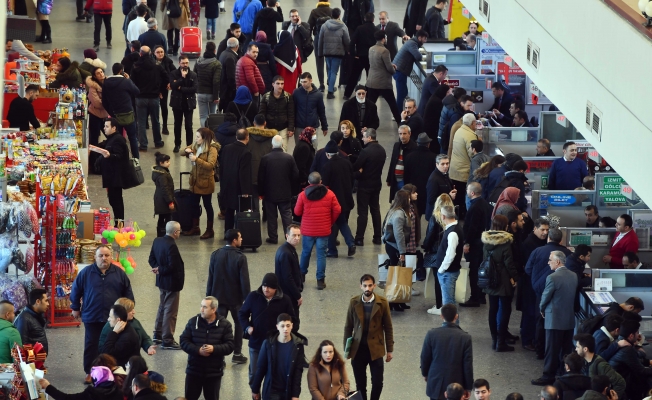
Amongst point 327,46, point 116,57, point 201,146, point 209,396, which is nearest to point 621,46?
point 209,396

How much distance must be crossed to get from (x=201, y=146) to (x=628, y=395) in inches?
274

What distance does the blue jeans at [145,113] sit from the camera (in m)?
19.4

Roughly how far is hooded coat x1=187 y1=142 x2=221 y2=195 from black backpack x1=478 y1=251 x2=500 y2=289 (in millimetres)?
4381

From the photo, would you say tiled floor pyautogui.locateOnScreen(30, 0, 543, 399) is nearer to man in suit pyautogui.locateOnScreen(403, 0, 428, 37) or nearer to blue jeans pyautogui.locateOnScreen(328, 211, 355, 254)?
blue jeans pyautogui.locateOnScreen(328, 211, 355, 254)

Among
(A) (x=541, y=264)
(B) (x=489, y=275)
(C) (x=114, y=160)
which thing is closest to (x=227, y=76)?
(C) (x=114, y=160)

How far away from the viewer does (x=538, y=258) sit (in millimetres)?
13000

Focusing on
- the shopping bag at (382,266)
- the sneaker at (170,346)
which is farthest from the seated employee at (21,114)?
the shopping bag at (382,266)

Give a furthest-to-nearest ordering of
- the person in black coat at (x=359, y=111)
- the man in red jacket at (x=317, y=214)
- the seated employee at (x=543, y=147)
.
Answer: the person in black coat at (x=359, y=111) < the seated employee at (x=543, y=147) < the man in red jacket at (x=317, y=214)

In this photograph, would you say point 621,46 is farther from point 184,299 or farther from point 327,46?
point 327,46

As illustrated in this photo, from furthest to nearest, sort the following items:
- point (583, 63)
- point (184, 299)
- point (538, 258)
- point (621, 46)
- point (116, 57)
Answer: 1. point (116, 57)
2. point (184, 299)
3. point (538, 258)
4. point (583, 63)
5. point (621, 46)

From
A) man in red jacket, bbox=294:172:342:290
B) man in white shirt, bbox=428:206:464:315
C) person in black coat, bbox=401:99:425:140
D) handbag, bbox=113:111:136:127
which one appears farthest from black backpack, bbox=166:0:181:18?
man in white shirt, bbox=428:206:464:315

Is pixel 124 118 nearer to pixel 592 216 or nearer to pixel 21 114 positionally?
pixel 21 114

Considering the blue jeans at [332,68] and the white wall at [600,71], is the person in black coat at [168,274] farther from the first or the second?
the blue jeans at [332,68]

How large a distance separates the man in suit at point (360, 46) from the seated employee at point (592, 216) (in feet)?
27.5
